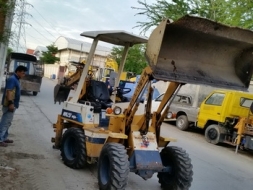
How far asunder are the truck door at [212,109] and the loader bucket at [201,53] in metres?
7.49

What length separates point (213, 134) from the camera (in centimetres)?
1210

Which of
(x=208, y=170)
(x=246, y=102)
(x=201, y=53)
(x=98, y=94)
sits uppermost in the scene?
(x=201, y=53)

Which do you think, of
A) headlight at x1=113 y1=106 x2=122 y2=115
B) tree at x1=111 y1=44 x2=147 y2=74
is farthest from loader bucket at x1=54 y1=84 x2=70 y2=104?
tree at x1=111 y1=44 x2=147 y2=74

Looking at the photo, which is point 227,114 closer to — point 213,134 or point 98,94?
Result: point 213,134

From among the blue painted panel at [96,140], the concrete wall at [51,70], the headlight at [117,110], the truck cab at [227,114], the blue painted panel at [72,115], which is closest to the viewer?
the headlight at [117,110]

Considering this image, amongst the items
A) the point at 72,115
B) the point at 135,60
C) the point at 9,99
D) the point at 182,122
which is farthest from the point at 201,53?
the point at 135,60

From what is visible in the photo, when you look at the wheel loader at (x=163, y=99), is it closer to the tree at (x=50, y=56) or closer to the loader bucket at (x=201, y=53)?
the loader bucket at (x=201, y=53)

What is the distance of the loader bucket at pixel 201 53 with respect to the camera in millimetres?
4332

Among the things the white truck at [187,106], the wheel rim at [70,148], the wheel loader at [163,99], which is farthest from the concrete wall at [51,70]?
the wheel loader at [163,99]

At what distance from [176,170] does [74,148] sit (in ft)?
6.77

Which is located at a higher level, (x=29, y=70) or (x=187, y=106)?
(x=29, y=70)

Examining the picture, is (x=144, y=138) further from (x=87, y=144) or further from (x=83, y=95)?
(x=83, y=95)

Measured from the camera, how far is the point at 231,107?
39.3 feet

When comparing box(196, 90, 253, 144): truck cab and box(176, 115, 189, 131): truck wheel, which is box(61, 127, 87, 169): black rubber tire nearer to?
box(196, 90, 253, 144): truck cab
